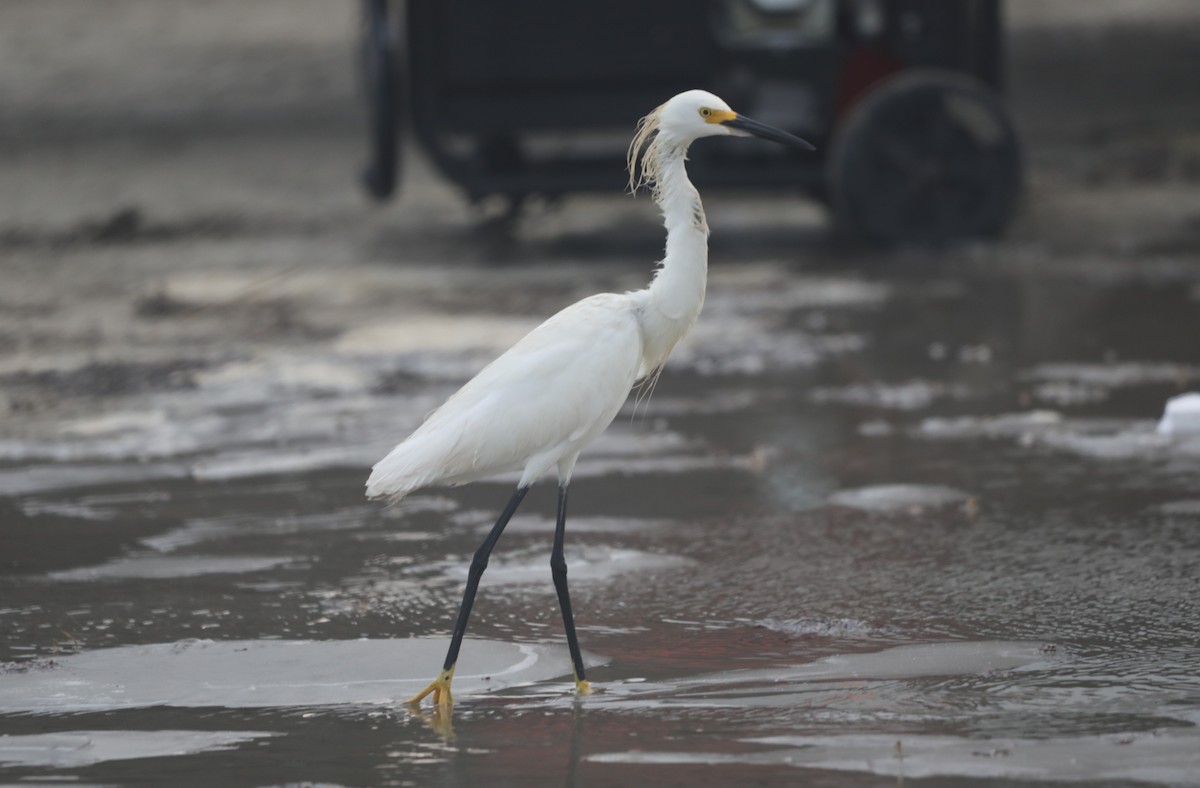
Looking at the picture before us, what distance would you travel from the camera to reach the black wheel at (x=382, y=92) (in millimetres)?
13250

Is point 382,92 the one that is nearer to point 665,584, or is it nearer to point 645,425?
point 645,425

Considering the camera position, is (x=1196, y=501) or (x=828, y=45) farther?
(x=828, y=45)

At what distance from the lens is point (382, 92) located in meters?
13.2

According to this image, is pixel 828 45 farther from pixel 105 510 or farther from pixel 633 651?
pixel 633 651

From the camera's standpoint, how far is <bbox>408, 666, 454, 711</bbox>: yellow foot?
15.1ft

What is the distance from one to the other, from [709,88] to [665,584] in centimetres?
813

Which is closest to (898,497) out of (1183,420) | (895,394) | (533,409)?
(1183,420)

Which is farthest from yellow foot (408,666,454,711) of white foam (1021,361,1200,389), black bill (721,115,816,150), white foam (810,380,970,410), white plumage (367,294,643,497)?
white foam (1021,361,1200,389)

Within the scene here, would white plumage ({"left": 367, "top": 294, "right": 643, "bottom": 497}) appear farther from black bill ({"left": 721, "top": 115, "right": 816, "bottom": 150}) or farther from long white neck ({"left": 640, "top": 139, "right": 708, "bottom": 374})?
black bill ({"left": 721, "top": 115, "right": 816, "bottom": 150})

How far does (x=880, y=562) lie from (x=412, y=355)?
4571mm

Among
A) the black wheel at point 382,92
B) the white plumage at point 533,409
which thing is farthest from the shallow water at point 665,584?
the black wheel at point 382,92

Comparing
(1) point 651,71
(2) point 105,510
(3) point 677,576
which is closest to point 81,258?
(1) point 651,71

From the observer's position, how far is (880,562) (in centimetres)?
593

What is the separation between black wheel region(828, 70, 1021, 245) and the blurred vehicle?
1 cm
